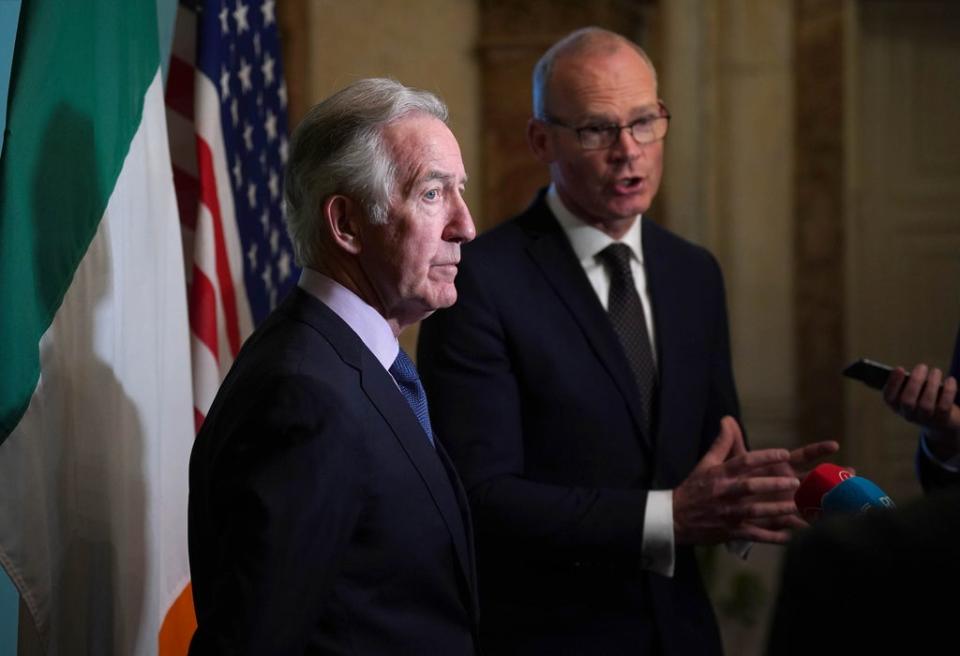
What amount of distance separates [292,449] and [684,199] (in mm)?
4687

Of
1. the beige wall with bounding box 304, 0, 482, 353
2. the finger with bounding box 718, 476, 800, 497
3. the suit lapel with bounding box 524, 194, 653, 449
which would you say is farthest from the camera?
the beige wall with bounding box 304, 0, 482, 353

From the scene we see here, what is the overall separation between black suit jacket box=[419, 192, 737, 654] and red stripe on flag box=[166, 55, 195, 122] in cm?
90

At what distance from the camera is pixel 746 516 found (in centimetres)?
213

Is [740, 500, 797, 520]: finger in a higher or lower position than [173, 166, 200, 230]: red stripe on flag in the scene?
lower

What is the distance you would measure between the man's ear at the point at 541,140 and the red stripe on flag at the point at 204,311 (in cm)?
78

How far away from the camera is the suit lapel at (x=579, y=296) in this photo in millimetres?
2318

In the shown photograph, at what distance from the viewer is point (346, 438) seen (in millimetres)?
1521

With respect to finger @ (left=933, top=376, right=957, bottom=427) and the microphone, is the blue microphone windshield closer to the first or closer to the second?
the microphone

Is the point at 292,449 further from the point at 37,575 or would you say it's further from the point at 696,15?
the point at 696,15

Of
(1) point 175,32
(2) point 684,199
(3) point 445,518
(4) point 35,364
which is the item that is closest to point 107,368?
(4) point 35,364

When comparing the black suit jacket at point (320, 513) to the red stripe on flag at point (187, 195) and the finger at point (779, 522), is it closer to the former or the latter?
the finger at point (779, 522)

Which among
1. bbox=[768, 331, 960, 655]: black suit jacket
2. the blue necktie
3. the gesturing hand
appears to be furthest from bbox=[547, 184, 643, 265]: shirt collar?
bbox=[768, 331, 960, 655]: black suit jacket

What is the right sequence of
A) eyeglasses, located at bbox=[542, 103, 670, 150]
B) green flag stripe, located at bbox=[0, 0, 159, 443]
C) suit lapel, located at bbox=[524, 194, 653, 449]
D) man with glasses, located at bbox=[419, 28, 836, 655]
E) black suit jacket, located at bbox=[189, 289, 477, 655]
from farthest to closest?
eyeglasses, located at bbox=[542, 103, 670, 150] → suit lapel, located at bbox=[524, 194, 653, 449] → man with glasses, located at bbox=[419, 28, 836, 655] → green flag stripe, located at bbox=[0, 0, 159, 443] → black suit jacket, located at bbox=[189, 289, 477, 655]

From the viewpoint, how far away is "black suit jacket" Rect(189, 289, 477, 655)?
1433 millimetres
